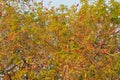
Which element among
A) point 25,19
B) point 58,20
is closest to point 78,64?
point 58,20

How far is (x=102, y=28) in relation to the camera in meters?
15.8

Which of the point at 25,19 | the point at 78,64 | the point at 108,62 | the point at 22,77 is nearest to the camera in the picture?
the point at 78,64

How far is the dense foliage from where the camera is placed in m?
13.7

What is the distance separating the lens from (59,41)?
14.9m

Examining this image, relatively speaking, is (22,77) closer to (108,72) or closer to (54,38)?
(54,38)

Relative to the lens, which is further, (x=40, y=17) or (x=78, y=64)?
(x=40, y=17)

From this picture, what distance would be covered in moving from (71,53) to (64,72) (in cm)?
75

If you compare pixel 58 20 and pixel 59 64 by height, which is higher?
pixel 58 20

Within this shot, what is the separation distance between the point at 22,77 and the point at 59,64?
1917 millimetres

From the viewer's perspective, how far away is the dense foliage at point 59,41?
1373 cm

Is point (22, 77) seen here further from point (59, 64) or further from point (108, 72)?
point (108, 72)

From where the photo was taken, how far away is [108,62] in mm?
14195

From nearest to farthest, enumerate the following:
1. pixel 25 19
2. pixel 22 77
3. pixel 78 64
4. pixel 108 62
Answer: pixel 78 64, pixel 108 62, pixel 22 77, pixel 25 19

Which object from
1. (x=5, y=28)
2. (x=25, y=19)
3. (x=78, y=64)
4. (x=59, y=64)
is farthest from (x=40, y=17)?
(x=78, y=64)
